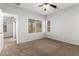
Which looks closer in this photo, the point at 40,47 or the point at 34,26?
the point at 34,26

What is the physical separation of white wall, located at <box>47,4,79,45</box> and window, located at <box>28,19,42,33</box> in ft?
0.92

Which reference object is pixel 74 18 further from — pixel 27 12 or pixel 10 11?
pixel 10 11

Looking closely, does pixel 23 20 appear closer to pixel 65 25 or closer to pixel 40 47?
pixel 40 47

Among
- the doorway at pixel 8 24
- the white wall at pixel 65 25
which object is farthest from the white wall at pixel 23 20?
the white wall at pixel 65 25

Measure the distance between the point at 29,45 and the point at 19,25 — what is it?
0.63 m

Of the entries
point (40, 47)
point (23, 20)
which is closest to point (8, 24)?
point (23, 20)

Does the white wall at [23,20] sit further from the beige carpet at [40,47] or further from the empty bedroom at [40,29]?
the beige carpet at [40,47]

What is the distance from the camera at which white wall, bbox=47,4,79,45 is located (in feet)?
5.58

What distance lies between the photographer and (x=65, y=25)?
1.82m

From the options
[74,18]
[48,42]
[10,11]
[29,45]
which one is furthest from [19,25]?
[74,18]

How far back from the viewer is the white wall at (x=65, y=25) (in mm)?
1701

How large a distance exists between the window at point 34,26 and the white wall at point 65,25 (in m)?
0.28

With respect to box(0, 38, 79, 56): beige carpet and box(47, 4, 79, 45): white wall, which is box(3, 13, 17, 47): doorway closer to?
box(0, 38, 79, 56): beige carpet

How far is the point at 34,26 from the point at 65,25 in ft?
2.83
